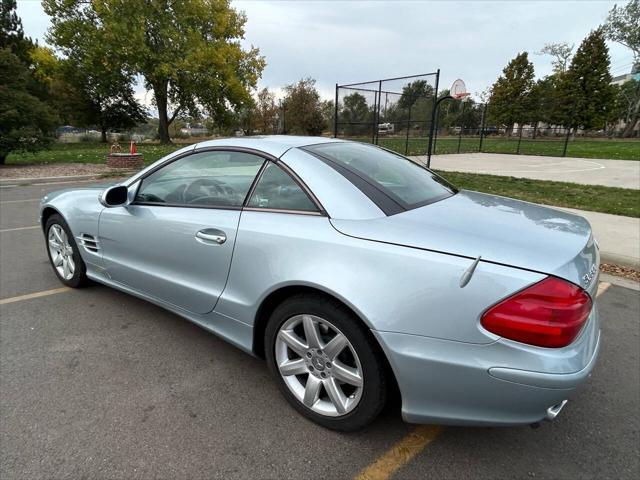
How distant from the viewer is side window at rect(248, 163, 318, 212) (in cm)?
220

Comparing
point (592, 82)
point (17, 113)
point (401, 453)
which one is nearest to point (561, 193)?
point (401, 453)

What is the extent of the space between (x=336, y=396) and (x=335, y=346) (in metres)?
0.28

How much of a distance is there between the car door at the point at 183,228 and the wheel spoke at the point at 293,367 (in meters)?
0.60

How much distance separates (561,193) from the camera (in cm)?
892

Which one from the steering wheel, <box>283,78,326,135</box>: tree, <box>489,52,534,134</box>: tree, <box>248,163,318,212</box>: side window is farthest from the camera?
<box>489,52,534,134</box>: tree

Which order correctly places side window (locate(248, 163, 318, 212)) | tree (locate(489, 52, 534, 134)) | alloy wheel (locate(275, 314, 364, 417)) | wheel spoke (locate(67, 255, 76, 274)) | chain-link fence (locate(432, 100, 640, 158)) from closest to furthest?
alloy wheel (locate(275, 314, 364, 417)) < side window (locate(248, 163, 318, 212)) < wheel spoke (locate(67, 255, 76, 274)) < chain-link fence (locate(432, 100, 640, 158)) < tree (locate(489, 52, 534, 134))

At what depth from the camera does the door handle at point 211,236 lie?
2.38m

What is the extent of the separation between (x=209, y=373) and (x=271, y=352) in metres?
0.61

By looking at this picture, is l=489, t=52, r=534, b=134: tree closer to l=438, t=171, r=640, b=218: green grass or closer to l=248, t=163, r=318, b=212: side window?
l=438, t=171, r=640, b=218: green grass

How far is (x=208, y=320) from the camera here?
2586 millimetres

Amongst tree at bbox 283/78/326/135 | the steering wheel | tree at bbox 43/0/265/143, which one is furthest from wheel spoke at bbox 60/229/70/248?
tree at bbox 283/78/326/135

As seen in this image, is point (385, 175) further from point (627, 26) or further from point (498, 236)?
point (627, 26)

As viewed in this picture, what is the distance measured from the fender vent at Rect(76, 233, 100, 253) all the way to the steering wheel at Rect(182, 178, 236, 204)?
1049 millimetres

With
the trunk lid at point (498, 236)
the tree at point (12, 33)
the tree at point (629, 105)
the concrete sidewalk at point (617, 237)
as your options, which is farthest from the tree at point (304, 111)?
the tree at point (629, 105)
